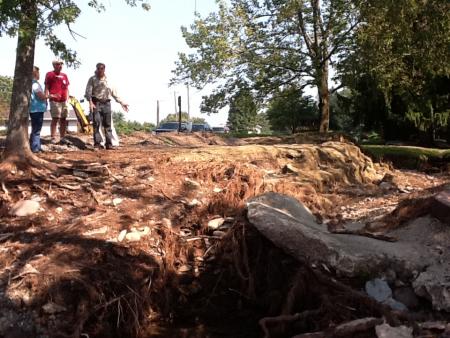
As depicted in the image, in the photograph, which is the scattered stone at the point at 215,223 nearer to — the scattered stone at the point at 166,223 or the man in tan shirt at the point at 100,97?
the scattered stone at the point at 166,223

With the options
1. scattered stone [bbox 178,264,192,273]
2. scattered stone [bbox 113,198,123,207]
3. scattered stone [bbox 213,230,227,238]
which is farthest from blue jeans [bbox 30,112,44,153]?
scattered stone [bbox 178,264,192,273]

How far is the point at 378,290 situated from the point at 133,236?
10.3ft

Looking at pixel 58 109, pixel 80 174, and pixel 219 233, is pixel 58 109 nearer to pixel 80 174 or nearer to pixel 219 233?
pixel 80 174

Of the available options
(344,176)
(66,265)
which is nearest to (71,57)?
(66,265)

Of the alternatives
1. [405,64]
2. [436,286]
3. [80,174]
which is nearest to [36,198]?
[80,174]

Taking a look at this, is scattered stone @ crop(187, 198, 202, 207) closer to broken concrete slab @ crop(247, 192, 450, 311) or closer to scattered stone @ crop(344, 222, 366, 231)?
broken concrete slab @ crop(247, 192, 450, 311)

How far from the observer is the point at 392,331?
4707 millimetres

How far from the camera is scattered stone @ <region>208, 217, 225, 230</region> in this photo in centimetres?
796

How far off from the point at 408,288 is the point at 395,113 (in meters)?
17.1

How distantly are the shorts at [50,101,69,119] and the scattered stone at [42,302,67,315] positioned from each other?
5.97 m

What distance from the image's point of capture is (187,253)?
7.52 meters

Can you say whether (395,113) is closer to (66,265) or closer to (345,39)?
(345,39)

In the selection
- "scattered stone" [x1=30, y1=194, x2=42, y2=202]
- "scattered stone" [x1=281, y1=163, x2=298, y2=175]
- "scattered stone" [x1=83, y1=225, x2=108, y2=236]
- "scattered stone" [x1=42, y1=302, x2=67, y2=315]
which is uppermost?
"scattered stone" [x1=281, y1=163, x2=298, y2=175]

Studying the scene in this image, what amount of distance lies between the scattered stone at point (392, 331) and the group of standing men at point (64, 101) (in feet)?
23.0
